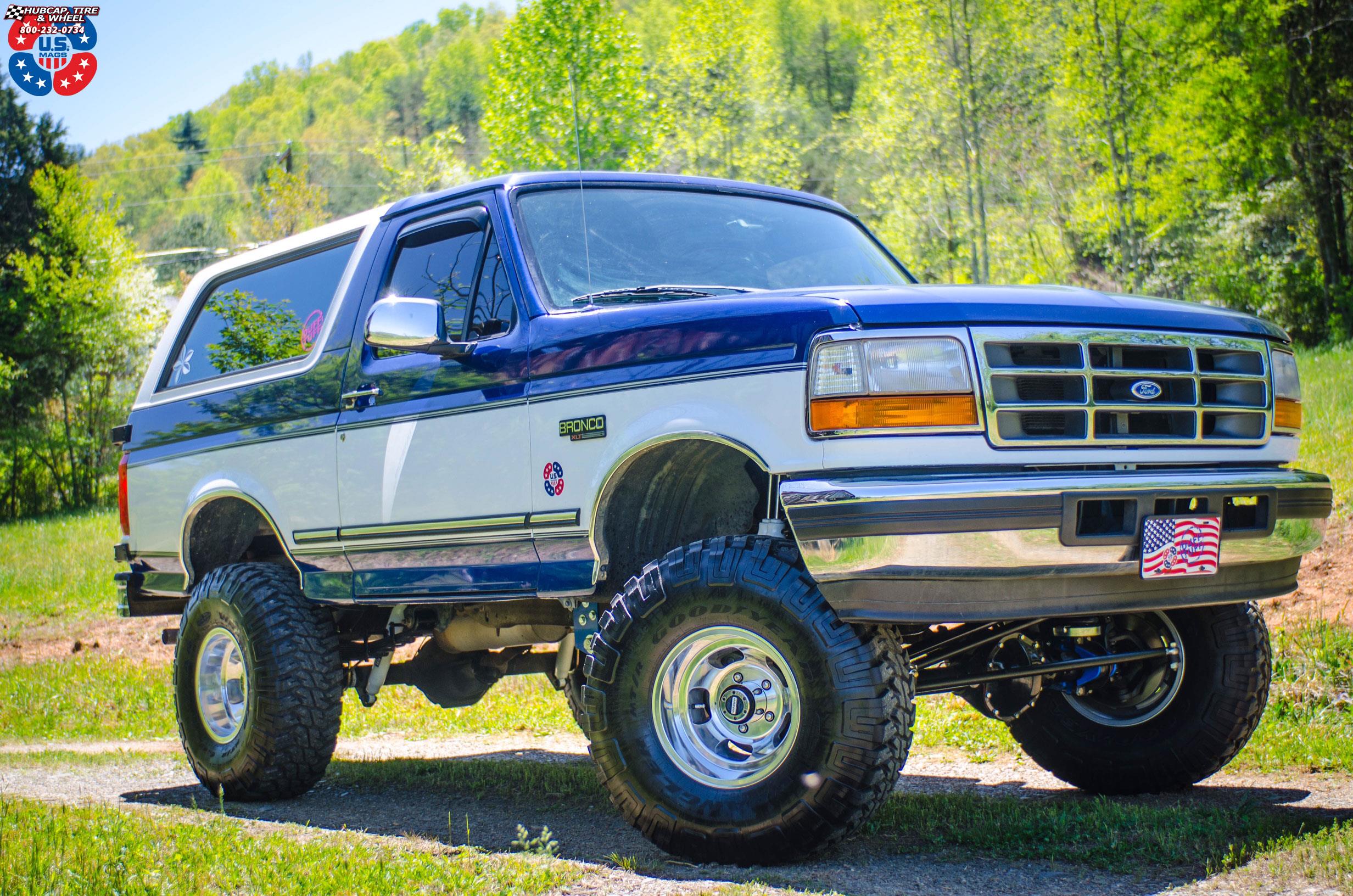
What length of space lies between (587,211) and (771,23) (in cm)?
7470

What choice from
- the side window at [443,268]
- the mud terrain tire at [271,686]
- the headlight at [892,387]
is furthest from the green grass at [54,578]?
the headlight at [892,387]

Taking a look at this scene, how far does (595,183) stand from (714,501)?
146cm

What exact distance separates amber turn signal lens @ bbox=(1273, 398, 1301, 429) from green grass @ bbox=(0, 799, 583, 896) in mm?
2797

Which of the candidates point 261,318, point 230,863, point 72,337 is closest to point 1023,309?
point 230,863

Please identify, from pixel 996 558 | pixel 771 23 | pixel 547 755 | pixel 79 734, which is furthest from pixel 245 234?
pixel 996 558

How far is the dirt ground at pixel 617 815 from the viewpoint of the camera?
3.55 metres

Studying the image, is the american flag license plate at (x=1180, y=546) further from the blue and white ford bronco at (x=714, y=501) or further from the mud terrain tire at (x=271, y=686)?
the mud terrain tire at (x=271, y=686)

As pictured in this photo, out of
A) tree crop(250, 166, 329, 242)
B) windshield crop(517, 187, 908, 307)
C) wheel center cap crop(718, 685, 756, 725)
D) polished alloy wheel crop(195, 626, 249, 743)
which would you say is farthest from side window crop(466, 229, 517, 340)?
tree crop(250, 166, 329, 242)

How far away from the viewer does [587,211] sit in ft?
16.0

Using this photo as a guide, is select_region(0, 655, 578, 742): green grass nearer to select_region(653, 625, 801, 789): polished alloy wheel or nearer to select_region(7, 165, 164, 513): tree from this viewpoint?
select_region(653, 625, 801, 789): polished alloy wheel

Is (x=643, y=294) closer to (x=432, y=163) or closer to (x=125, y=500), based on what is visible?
(x=125, y=500)

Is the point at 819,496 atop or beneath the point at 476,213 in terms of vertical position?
beneath

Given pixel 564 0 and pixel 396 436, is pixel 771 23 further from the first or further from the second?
pixel 396 436

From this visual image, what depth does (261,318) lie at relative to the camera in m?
6.09
